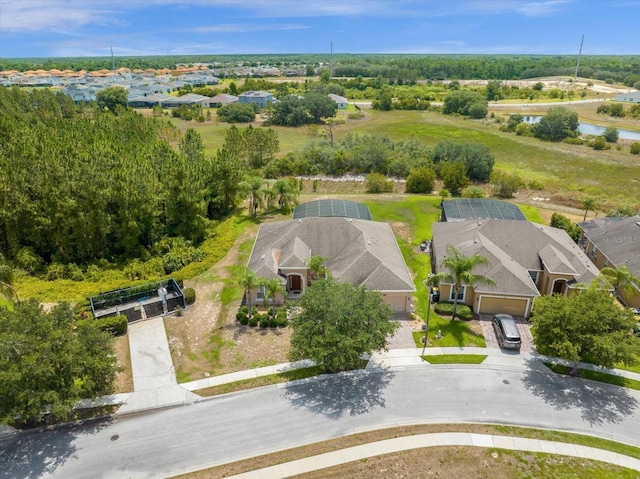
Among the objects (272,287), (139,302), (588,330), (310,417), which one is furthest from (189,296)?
(588,330)

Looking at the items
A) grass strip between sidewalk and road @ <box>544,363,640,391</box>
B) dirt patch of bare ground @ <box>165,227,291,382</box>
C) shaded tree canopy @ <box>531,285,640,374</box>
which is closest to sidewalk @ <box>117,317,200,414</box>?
dirt patch of bare ground @ <box>165,227,291,382</box>

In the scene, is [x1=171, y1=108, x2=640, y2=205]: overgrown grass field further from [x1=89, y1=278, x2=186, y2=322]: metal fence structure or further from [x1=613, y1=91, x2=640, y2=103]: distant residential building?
[x1=613, y1=91, x2=640, y2=103]: distant residential building

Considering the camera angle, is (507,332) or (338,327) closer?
(338,327)

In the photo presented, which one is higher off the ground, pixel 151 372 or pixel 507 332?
pixel 507 332

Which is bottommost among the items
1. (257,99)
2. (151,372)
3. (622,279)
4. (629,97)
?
(151,372)

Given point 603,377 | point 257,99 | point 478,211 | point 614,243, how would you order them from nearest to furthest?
1. point 603,377
2. point 614,243
3. point 478,211
4. point 257,99

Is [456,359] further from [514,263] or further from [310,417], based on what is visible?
[514,263]
